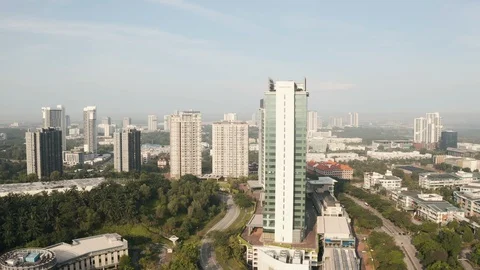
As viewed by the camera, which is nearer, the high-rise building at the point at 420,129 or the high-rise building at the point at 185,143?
the high-rise building at the point at 185,143

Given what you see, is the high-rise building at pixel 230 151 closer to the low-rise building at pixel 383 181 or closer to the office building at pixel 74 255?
the low-rise building at pixel 383 181

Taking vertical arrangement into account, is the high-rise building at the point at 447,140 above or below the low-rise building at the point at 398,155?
above

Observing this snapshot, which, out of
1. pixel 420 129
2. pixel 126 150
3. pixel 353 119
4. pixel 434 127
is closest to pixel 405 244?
pixel 126 150

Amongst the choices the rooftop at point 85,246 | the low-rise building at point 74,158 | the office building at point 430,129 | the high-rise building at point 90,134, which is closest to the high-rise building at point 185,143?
the low-rise building at point 74,158

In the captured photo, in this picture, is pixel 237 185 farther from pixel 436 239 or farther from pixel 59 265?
pixel 59 265

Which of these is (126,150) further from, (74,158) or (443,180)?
(443,180)

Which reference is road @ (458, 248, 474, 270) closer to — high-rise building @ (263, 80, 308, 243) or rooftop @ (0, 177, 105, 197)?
high-rise building @ (263, 80, 308, 243)
